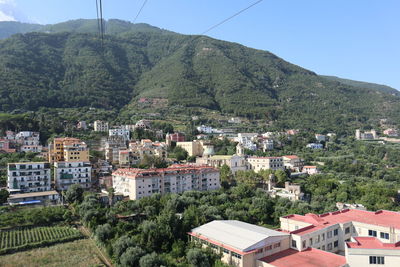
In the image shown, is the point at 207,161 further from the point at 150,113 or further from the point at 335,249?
the point at 150,113

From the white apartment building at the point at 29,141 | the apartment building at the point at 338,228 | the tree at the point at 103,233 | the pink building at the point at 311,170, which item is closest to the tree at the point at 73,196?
the tree at the point at 103,233

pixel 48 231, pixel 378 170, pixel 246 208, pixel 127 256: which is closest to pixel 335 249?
pixel 246 208

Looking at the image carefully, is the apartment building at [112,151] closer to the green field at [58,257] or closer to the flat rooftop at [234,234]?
the green field at [58,257]

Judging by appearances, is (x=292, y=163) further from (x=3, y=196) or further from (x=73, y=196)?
(x=3, y=196)

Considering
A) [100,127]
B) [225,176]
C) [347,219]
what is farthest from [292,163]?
[100,127]

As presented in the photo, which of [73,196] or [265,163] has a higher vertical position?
[265,163]

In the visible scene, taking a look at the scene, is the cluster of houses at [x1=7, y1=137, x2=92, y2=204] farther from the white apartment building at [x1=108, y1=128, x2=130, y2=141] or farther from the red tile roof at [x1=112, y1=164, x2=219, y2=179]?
the white apartment building at [x1=108, y1=128, x2=130, y2=141]
